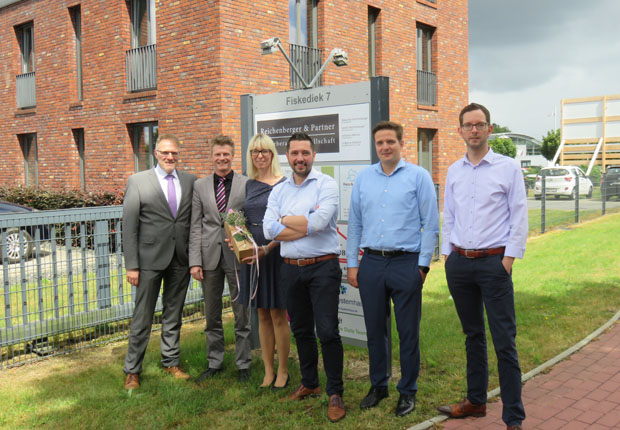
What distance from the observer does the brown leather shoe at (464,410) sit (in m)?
4.14

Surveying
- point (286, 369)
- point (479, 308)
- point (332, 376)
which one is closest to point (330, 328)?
point (332, 376)

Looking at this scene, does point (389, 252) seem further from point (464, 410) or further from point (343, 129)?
point (343, 129)

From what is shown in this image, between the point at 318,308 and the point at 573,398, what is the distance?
2130 millimetres

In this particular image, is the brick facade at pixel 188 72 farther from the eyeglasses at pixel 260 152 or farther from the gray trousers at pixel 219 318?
the eyeglasses at pixel 260 152

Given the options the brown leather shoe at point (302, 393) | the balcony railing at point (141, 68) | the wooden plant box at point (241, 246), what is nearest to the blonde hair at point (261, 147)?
the wooden plant box at point (241, 246)

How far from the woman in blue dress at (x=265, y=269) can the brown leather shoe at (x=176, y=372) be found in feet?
2.62

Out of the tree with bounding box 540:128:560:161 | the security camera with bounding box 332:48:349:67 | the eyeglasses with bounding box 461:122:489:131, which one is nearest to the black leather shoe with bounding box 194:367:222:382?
the eyeglasses with bounding box 461:122:489:131

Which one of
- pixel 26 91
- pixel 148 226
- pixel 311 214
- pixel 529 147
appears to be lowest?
pixel 148 226

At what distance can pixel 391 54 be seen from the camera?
17125mm

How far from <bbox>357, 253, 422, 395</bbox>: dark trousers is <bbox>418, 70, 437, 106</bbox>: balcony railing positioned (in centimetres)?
1545

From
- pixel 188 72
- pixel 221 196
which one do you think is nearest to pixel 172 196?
pixel 221 196

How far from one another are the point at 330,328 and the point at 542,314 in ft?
12.1

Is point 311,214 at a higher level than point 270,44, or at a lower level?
lower

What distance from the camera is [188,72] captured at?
12.9 meters
